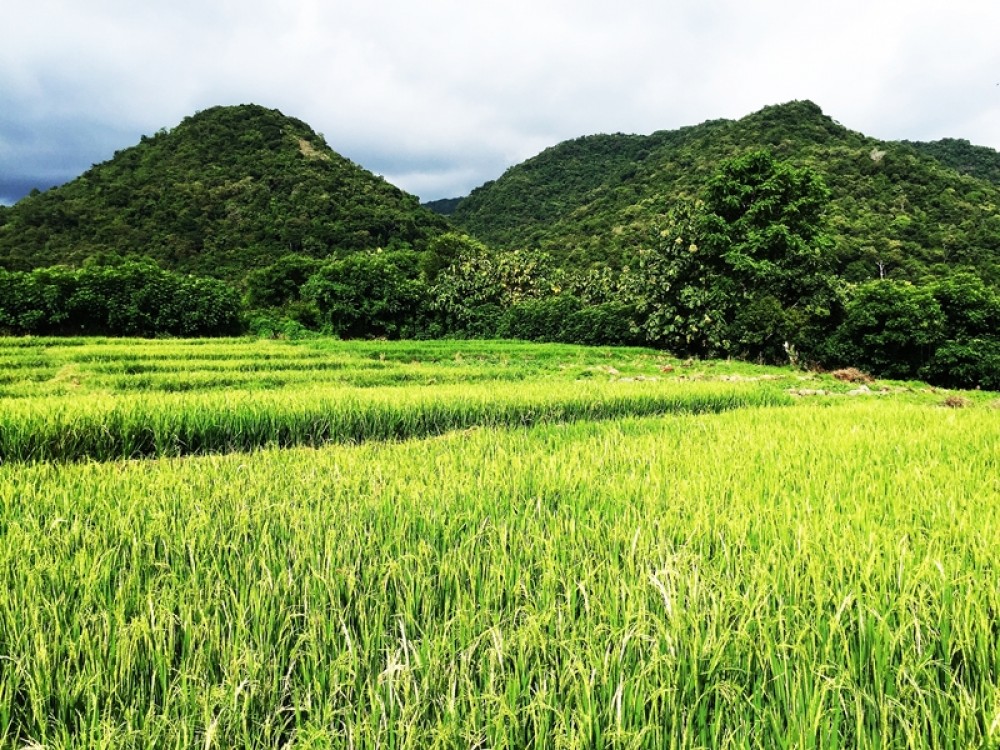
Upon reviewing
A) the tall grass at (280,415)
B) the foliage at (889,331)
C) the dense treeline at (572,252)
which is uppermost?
the dense treeline at (572,252)

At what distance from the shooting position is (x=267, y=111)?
7869cm

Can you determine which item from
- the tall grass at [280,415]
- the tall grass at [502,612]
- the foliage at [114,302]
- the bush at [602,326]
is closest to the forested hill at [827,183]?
the bush at [602,326]

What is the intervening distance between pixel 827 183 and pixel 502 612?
55786mm

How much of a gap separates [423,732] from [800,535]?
178cm

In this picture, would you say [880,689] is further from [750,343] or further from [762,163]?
[762,163]

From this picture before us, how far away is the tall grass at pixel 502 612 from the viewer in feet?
4.00

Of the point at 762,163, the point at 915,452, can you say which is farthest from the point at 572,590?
the point at 762,163

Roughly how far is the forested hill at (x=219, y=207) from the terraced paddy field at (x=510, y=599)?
Answer: 54.3m

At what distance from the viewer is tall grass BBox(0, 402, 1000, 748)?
1220 mm

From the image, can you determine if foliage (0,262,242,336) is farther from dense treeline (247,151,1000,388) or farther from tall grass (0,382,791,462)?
tall grass (0,382,791,462)

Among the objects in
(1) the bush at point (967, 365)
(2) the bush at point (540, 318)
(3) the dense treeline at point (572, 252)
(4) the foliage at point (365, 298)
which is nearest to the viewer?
(1) the bush at point (967, 365)

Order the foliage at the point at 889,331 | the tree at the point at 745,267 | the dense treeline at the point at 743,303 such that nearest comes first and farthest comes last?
the foliage at the point at 889,331
the dense treeline at the point at 743,303
the tree at the point at 745,267

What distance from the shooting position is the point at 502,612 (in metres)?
1.72

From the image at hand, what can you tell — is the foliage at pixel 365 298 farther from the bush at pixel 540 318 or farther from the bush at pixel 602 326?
the bush at pixel 602 326
